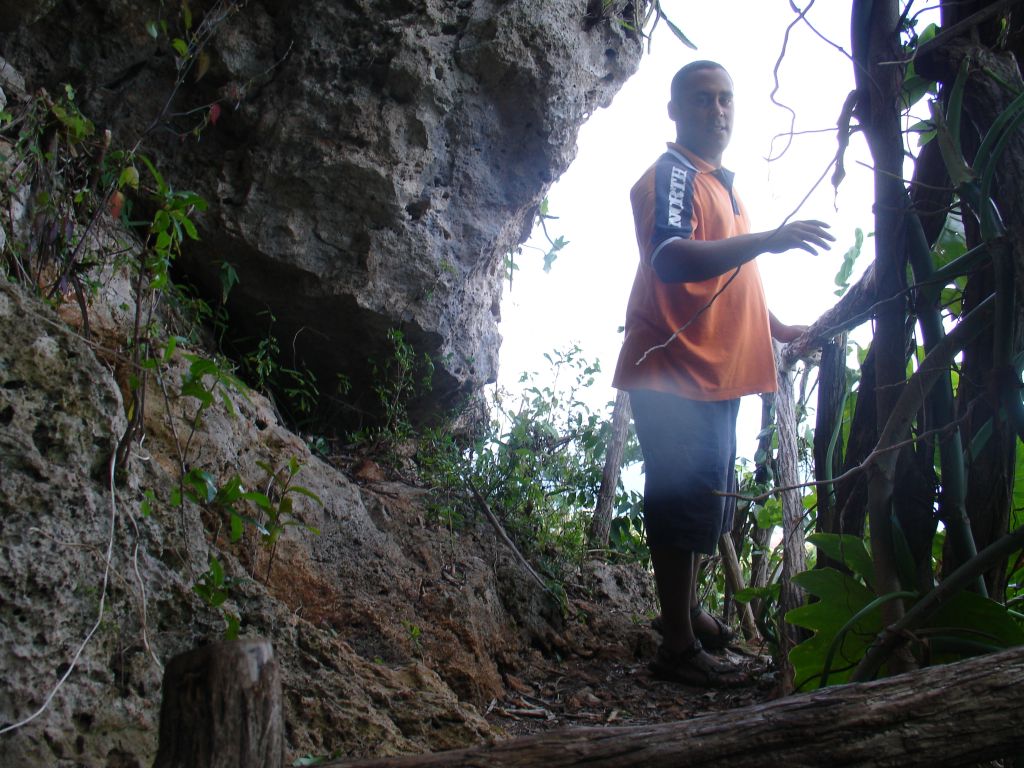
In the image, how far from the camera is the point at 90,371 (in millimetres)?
1636

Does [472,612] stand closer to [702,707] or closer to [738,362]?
[702,707]

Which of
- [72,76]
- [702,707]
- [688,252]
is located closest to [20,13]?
[72,76]

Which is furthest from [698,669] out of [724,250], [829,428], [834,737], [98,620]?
[98,620]

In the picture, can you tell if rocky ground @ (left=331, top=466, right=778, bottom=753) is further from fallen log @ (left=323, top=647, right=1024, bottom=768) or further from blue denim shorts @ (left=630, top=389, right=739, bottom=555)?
fallen log @ (left=323, top=647, right=1024, bottom=768)

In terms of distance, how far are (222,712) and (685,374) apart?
6.39 ft

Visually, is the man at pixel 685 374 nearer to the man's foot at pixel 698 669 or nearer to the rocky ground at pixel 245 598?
the man's foot at pixel 698 669

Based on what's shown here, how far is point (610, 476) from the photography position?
13.7 feet

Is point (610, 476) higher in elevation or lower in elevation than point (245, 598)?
higher

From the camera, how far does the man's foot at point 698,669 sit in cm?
266

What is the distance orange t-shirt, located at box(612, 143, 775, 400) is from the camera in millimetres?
2611

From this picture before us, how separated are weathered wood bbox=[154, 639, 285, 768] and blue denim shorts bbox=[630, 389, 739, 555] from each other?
5.96 feet

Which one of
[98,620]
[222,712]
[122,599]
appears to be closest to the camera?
[222,712]

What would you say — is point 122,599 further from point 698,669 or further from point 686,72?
point 686,72

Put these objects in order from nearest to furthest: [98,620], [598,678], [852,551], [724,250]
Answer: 1. [98,620]
2. [852,551]
3. [724,250]
4. [598,678]
